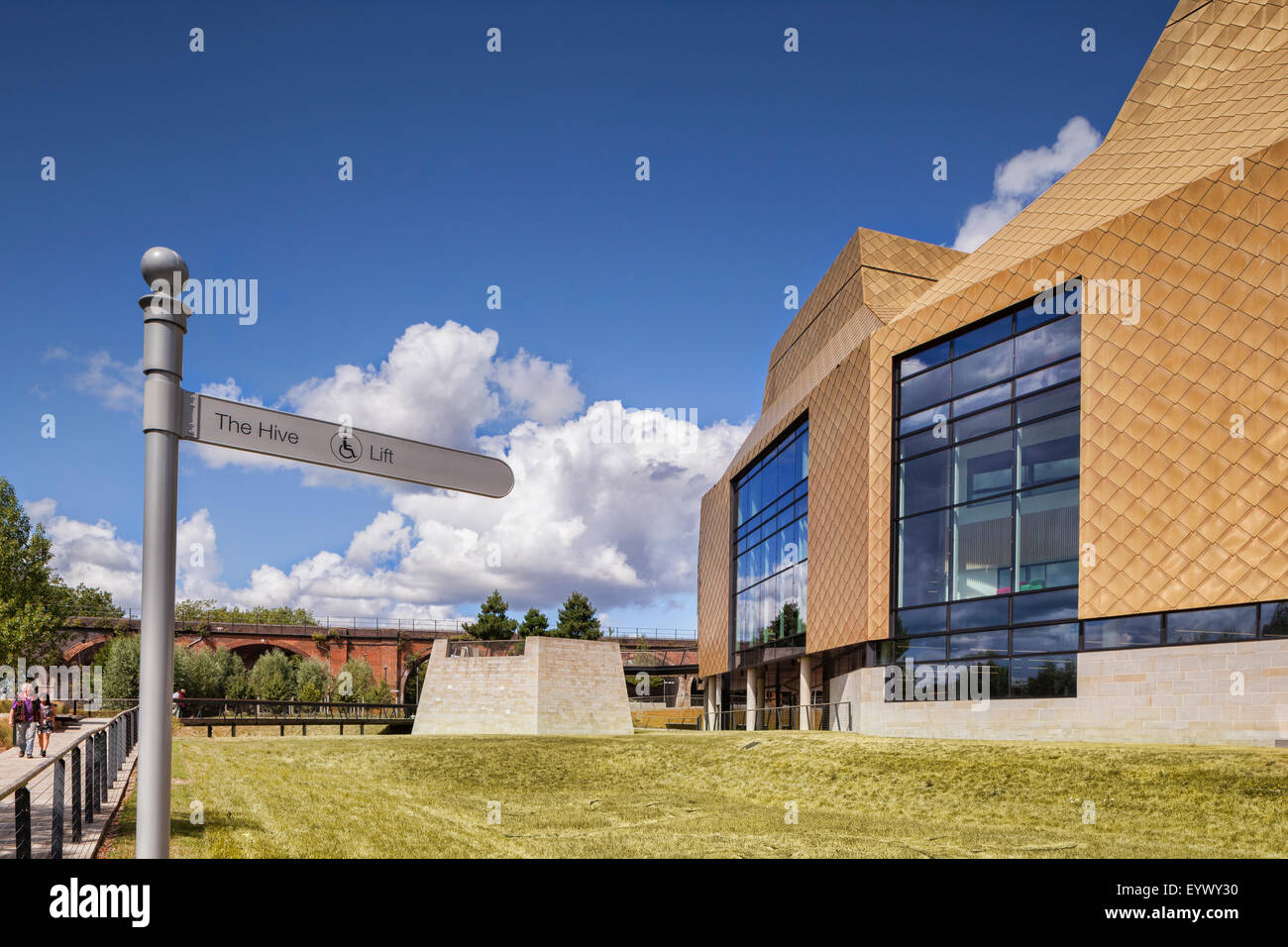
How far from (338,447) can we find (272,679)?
5810cm

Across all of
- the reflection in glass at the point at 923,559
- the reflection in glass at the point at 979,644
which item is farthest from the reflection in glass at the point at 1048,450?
the reflection in glass at the point at 979,644

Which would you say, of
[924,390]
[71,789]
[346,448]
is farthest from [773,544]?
[346,448]

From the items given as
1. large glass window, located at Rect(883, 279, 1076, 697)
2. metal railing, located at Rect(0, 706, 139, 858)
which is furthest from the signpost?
large glass window, located at Rect(883, 279, 1076, 697)

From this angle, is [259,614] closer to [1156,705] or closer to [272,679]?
[272,679]

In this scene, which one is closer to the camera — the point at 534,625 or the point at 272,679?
the point at 272,679

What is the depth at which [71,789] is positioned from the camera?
12.1 meters

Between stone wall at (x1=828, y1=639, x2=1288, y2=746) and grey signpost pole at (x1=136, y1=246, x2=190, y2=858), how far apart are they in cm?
2088

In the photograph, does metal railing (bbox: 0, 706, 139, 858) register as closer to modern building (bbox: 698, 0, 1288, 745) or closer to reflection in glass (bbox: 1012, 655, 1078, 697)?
modern building (bbox: 698, 0, 1288, 745)

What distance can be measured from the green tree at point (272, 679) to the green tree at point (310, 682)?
50 centimetres

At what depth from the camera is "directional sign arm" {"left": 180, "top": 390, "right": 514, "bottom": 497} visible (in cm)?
371

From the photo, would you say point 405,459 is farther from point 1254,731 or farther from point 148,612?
point 1254,731

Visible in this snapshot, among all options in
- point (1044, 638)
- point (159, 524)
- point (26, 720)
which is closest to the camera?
point (159, 524)

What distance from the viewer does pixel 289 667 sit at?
60094 millimetres

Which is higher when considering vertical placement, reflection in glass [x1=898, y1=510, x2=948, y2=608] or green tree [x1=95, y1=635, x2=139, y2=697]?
reflection in glass [x1=898, y1=510, x2=948, y2=608]
